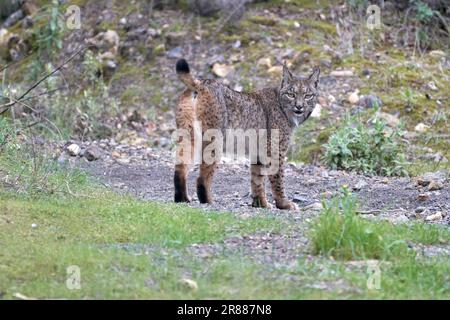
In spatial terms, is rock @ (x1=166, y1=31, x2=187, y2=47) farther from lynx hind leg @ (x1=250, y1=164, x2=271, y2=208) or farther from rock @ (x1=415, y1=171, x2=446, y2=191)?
lynx hind leg @ (x1=250, y1=164, x2=271, y2=208)

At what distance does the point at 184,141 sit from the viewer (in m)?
8.85

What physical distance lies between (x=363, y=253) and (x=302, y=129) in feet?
23.0

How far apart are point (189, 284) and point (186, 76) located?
3.59 meters

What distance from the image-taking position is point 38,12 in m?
17.9

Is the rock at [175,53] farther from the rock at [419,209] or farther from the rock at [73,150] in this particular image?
the rock at [419,209]

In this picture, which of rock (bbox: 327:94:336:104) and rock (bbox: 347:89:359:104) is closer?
rock (bbox: 347:89:359:104)

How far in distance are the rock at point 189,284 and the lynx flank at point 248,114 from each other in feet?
10.6

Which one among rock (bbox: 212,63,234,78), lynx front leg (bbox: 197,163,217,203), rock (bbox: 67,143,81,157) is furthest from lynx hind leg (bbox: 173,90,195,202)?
rock (bbox: 212,63,234,78)

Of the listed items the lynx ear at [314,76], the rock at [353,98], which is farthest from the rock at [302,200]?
the rock at [353,98]

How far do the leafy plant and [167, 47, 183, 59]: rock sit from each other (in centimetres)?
472

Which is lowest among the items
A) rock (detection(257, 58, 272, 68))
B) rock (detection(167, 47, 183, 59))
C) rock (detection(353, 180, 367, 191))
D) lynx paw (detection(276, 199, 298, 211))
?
lynx paw (detection(276, 199, 298, 211))

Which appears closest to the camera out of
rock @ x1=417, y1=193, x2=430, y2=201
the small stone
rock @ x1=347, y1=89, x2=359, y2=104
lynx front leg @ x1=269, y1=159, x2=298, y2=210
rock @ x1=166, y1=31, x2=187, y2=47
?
lynx front leg @ x1=269, y1=159, x2=298, y2=210

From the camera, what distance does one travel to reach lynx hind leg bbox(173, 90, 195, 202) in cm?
884
